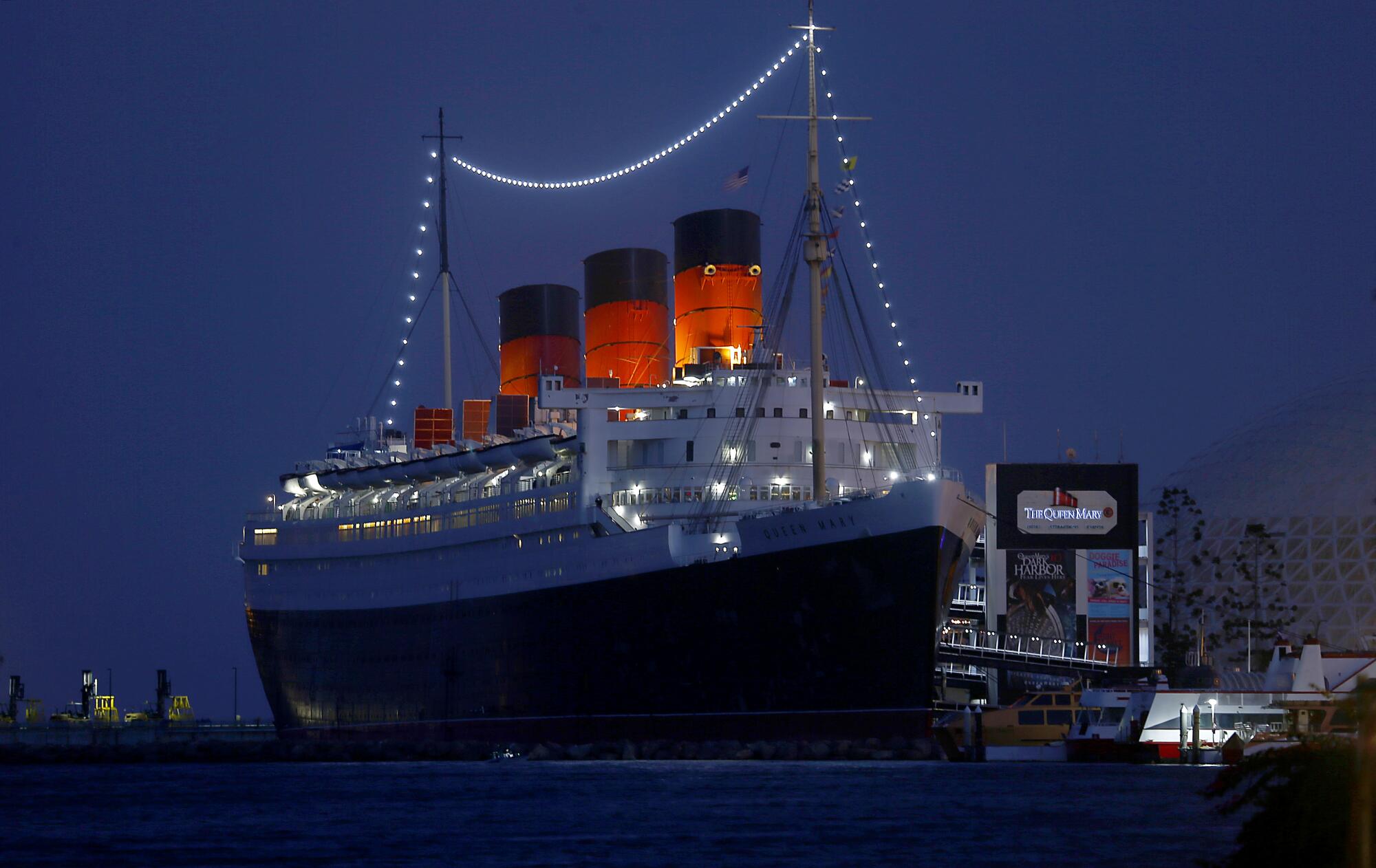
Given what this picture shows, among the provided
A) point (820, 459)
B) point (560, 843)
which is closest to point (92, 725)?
point (820, 459)

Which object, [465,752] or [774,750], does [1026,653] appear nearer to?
[774,750]

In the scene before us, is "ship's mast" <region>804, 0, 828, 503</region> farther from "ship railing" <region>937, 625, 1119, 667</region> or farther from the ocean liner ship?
"ship railing" <region>937, 625, 1119, 667</region>

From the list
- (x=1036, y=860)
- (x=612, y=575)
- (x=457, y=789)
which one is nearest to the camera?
(x=1036, y=860)

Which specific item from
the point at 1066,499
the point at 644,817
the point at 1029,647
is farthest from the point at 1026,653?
the point at 644,817

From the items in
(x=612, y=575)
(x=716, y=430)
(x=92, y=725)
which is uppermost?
Result: (x=716, y=430)

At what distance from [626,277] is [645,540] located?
47.2 feet

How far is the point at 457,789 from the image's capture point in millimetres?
44625

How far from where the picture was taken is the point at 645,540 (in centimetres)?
5497

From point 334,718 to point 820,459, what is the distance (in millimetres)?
27461

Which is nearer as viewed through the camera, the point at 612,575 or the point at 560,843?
the point at 560,843

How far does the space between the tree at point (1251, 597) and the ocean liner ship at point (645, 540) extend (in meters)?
39.2

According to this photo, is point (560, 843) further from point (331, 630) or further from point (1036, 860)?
point (331, 630)

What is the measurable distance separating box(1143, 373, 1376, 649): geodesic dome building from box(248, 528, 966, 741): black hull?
158ft

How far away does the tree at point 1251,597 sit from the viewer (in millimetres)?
95250
